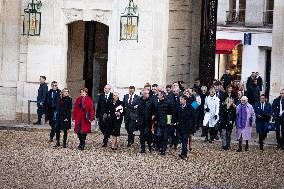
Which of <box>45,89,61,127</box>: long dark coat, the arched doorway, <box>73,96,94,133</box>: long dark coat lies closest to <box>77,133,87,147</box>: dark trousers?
<box>73,96,94,133</box>: long dark coat

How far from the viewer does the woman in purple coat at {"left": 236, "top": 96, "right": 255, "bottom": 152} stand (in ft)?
99.8

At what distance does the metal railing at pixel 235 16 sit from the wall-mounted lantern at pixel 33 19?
16.6 metres

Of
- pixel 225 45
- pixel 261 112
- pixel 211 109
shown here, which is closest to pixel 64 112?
pixel 211 109

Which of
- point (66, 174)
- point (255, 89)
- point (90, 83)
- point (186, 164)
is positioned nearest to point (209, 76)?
point (255, 89)

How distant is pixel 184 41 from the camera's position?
37281 mm

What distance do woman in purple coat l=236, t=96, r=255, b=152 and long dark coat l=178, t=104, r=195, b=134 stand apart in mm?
2269

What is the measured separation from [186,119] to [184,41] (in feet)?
29.9

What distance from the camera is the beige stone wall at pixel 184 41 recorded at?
36.0 metres

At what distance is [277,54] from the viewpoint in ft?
113

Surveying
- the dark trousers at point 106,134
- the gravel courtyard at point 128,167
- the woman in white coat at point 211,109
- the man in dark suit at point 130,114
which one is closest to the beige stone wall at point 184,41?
the woman in white coat at point 211,109

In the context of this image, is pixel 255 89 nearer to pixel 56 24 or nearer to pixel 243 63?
pixel 56 24

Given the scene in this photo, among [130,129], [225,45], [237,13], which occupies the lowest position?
[130,129]

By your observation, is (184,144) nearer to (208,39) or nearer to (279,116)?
(279,116)

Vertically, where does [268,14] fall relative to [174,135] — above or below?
above
